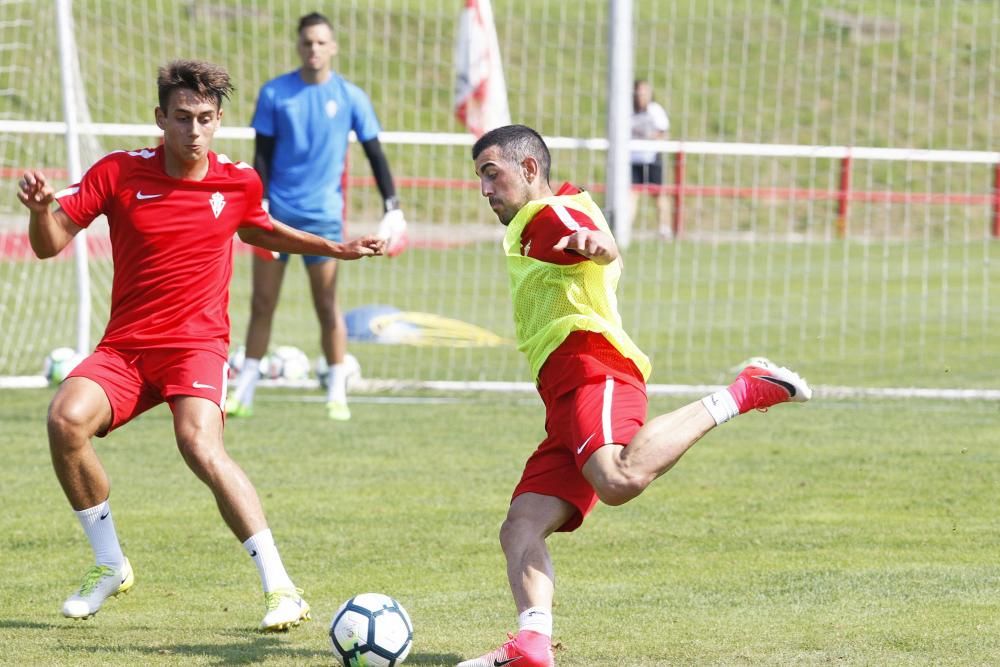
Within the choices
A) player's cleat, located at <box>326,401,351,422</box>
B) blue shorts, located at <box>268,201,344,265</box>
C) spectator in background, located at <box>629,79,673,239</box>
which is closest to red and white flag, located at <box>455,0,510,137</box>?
blue shorts, located at <box>268,201,344,265</box>

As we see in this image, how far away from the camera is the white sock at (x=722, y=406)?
5.23m

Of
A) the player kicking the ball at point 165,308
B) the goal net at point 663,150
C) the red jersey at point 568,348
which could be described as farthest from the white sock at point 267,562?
the goal net at point 663,150

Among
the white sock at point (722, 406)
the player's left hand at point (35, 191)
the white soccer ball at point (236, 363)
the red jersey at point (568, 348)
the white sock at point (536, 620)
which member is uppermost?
the player's left hand at point (35, 191)

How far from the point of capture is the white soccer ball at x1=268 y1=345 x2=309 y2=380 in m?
11.5

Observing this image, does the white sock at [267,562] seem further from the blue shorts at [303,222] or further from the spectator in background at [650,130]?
the spectator in background at [650,130]

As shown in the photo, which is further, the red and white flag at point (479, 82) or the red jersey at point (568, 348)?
the red and white flag at point (479, 82)

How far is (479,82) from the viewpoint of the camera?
38.1ft

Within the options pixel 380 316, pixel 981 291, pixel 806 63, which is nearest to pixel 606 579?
pixel 380 316

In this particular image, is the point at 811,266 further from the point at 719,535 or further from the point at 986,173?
the point at 719,535

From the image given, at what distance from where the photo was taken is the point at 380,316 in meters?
13.8

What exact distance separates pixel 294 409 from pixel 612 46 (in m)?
3.40

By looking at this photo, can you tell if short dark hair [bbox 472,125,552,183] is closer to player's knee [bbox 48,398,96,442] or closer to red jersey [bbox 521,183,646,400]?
red jersey [bbox 521,183,646,400]

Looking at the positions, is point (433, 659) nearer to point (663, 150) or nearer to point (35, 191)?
point (35, 191)

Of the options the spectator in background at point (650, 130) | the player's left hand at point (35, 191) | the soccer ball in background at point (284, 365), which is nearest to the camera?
the player's left hand at point (35, 191)
